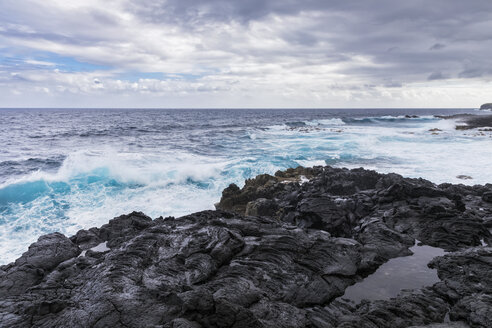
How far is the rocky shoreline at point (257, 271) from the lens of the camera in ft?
19.1

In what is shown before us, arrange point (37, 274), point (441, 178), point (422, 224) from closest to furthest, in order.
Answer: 1. point (37, 274)
2. point (422, 224)
3. point (441, 178)

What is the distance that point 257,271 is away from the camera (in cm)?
756

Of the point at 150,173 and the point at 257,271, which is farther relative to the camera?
the point at 150,173

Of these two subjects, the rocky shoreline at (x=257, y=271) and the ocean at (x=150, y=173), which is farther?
the ocean at (x=150, y=173)

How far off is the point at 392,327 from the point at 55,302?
20.7 ft

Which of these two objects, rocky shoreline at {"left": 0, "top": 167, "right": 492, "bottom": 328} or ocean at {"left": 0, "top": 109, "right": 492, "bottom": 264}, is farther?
ocean at {"left": 0, "top": 109, "right": 492, "bottom": 264}

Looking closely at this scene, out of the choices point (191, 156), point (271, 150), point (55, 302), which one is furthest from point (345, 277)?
point (271, 150)

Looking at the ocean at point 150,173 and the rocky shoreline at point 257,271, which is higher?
the rocky shoreline at point 257,271

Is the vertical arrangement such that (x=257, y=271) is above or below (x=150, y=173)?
above

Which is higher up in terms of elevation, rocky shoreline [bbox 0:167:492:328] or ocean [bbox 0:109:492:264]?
rocky shoreline [bbox 0:167:492:328]

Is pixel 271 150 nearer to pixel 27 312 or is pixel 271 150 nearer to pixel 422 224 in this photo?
pixel 422 224

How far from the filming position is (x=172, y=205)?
704 inches

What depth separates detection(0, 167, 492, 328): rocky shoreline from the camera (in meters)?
5.83

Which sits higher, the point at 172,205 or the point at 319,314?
the point at 319,314
